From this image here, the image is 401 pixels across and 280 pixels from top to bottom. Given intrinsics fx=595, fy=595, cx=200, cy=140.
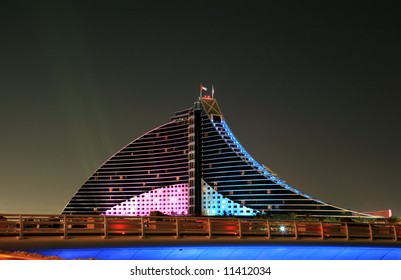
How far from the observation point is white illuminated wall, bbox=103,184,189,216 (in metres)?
141

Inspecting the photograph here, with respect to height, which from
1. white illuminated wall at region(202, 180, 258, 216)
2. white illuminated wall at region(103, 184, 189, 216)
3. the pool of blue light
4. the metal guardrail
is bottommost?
the pool of blue light

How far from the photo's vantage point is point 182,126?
145 m

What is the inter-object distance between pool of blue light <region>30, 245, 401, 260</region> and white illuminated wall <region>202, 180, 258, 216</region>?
92736 mm

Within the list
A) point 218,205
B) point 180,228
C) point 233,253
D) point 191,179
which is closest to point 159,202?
point 191,179

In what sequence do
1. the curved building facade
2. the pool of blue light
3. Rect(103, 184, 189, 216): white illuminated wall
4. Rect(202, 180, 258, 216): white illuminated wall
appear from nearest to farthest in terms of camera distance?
the pool of blue light, the curved building facade, Rect(202, 180, 258, 216): white illuminated wall, Rect(103, 184, 189, 216): white illuminated wall

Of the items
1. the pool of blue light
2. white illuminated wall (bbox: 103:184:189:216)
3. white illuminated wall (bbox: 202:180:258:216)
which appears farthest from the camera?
white illuminated wall (bbox: 103:184:189:216)

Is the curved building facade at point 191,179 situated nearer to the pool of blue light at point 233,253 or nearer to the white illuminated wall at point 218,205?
the white illuminated wall at point 218,205

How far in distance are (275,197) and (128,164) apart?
1969 inches


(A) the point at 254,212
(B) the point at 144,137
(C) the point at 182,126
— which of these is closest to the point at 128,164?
(B) the point at 144,137

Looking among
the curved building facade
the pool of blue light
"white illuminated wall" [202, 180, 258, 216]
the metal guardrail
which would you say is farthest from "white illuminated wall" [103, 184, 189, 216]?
the pool of blue light

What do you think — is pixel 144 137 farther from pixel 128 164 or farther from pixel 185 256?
pixel 185 256

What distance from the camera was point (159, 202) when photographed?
145 meters

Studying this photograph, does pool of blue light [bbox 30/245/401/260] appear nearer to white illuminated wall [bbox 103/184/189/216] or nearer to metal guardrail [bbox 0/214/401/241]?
metal guardrail [bbox 0/214/401/241]

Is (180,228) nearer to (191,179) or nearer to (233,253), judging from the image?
(233,253)
